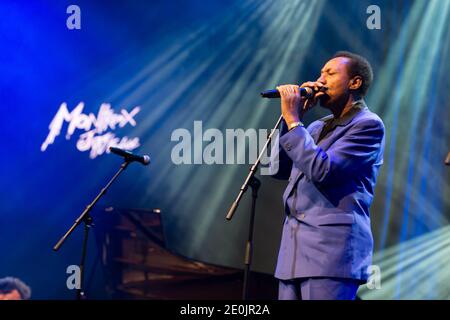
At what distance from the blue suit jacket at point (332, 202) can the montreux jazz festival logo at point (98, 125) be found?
2.95 metres

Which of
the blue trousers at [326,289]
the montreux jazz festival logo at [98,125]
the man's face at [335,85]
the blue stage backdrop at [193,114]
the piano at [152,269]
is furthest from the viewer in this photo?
the montreux jazz festival logo at [98,125]

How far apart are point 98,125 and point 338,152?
320 centimetres

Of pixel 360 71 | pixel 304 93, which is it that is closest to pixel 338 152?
pixel 304 93

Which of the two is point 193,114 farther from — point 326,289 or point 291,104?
point 326,289

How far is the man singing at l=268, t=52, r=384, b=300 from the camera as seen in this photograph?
192cm

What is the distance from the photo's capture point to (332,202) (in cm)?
200

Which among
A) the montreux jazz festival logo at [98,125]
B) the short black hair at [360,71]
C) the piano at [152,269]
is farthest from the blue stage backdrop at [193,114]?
the short black hair at [360,71]

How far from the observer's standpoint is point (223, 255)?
182 inches

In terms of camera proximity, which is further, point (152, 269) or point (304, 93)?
point (152, 269)

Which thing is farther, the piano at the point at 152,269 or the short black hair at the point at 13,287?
the piano at the point at 152,269

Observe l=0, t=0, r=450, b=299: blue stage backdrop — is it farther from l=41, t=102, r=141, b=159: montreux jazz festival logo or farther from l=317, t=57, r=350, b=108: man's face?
l=317, t=57, r=350, b=108: man's face

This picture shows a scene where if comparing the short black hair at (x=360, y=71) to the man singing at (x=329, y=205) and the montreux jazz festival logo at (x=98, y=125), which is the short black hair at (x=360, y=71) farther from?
the montreux jazz festival logo at (x=98, y=125)

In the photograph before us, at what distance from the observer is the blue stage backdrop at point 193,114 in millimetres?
4059
